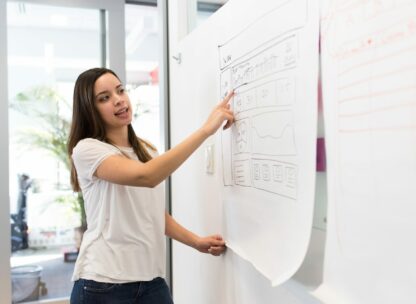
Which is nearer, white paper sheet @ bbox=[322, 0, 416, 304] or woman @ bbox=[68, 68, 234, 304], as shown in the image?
white paper sheet @ bbox=[322, 0, 416, 304]

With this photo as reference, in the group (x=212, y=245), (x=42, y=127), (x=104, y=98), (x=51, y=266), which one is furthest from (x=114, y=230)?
(x=51, y=266)

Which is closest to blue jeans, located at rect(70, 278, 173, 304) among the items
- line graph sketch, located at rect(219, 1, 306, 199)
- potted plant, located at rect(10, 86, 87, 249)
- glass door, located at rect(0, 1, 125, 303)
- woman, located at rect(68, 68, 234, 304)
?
woman, located at rect(68, 68, 234, 304)

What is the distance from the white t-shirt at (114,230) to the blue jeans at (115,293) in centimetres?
2

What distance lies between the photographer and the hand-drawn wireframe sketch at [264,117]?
0.88 meters

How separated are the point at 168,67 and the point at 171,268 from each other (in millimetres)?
980

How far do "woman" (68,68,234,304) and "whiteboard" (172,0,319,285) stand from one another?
0.38 feet

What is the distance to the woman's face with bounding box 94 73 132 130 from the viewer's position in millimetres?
1314

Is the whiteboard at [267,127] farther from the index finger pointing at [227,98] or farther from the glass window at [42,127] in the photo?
the glass window at [42,127]

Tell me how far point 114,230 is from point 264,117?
616 millimetres

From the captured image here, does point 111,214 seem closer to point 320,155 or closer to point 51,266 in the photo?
point 320,155

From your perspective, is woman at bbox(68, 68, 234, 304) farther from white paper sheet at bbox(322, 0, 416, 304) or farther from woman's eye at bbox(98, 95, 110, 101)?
white paper sheet at bbox(322, 0, 416, 304)

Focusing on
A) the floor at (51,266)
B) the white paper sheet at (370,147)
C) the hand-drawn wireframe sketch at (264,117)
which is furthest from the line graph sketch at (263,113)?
the floor at (51,266)

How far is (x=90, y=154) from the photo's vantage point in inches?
48.1

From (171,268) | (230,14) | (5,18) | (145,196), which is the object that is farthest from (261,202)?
(5,18)
